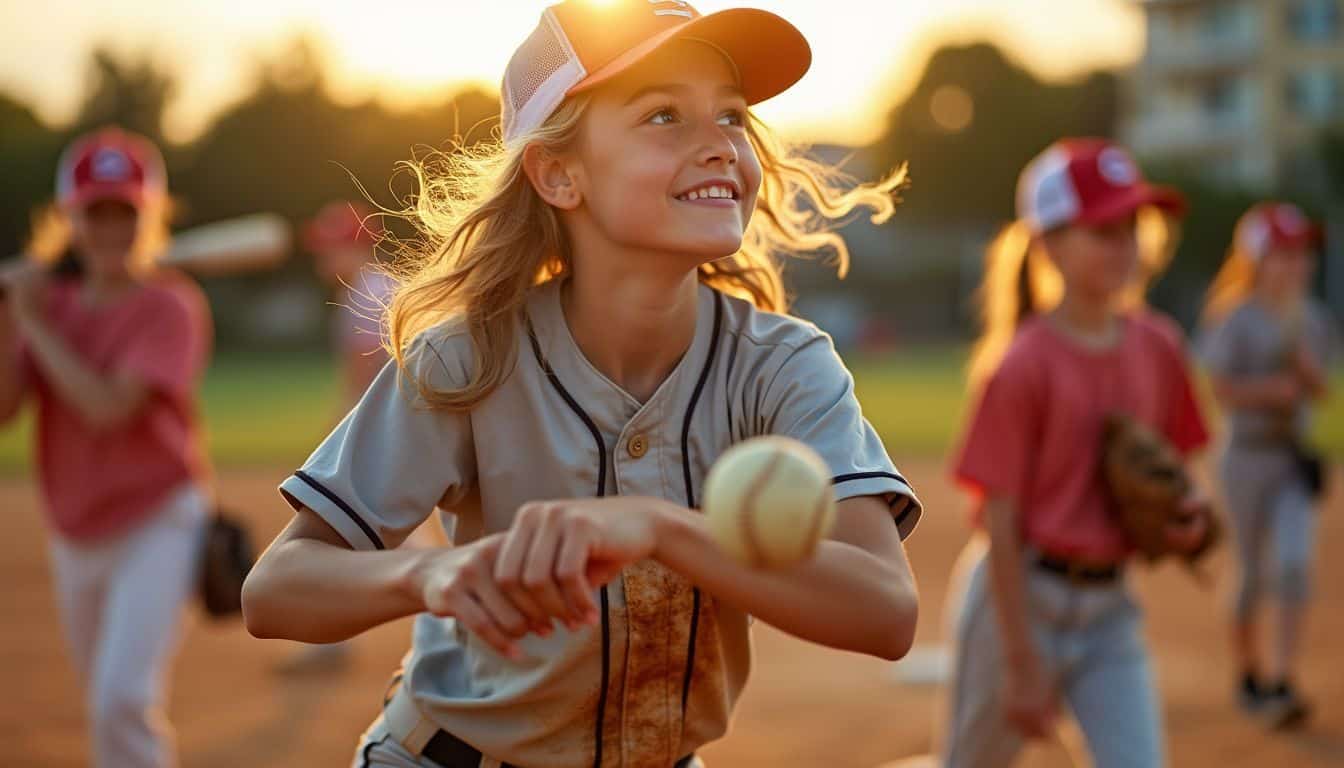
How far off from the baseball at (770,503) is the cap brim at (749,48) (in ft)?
2.80

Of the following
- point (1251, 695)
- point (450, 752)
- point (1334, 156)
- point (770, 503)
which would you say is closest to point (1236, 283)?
point (1251, 695)

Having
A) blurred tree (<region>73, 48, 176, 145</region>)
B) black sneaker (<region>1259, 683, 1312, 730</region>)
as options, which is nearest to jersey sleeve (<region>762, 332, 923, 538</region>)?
black sneaker (<region>1259, 683, 1312, 730</region>)

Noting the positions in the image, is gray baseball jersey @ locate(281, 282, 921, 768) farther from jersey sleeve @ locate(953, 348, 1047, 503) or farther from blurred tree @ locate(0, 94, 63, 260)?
blurred tree @ locate(0, 94, 63, 260)

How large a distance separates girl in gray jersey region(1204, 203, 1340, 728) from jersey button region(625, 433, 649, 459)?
478cm

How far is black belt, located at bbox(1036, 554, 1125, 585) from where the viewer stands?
4.09 meters

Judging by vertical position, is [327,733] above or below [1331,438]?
above

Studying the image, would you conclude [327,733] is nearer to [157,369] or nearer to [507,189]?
[157,369]

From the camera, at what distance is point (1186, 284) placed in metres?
42.6

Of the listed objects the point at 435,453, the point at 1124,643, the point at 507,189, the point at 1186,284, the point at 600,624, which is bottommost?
the point at 1186,284

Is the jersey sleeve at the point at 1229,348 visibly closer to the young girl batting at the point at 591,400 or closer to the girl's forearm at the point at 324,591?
the young girl batting at the point at 591,400

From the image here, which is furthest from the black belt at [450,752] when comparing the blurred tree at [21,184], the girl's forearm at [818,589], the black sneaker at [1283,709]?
the blurred tree at [21,184]

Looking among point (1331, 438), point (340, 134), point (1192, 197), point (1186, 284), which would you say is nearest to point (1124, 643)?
point (1331, 438)

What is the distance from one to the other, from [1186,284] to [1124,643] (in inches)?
1612

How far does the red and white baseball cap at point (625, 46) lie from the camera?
227cm
